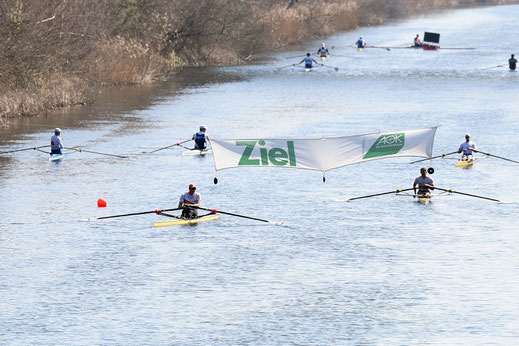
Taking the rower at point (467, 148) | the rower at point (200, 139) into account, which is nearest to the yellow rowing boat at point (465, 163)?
the rower at point (467, 148)

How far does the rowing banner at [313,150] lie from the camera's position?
4097 cm

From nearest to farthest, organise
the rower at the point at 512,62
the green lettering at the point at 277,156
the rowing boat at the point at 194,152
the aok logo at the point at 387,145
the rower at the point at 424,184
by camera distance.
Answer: the green lettering at the point at 277,156, the aok logo at the point at 387,145, the rower at the point at 424,184, the rowing boat at the point at 194,152, the rower at the point at 512,62

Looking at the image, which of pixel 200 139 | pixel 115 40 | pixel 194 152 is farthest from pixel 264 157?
pixel 115 40

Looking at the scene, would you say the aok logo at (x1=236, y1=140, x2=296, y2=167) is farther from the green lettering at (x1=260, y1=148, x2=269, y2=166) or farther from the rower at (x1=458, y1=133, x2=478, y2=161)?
the rower at (x1=458, y1=133, x2=478, y2=161)

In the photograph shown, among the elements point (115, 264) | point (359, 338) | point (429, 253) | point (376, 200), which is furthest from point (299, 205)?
point (359, 338)

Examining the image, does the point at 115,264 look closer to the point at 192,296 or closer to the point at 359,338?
the point at 192,296

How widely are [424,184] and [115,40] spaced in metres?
50.2

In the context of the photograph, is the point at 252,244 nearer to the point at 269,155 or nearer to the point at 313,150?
the point at 269,155

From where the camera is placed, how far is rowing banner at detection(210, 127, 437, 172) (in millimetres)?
40969

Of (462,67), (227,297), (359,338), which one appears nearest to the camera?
(359,338)

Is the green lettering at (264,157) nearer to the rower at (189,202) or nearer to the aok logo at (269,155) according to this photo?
the aok logo at (269,155)

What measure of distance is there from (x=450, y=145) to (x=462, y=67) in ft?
155

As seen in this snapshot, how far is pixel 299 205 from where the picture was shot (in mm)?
49438

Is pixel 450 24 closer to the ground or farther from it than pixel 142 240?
farther from it
